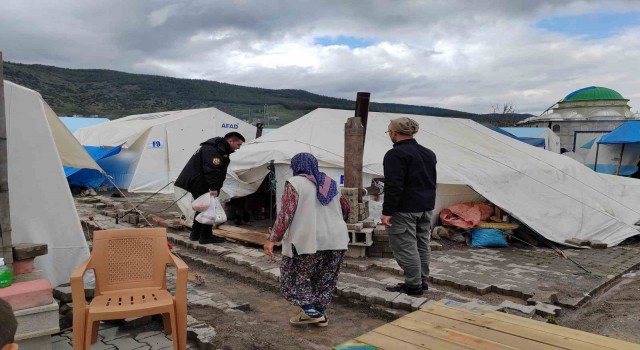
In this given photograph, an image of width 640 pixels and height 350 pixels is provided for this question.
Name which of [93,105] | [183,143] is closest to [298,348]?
[183,143]

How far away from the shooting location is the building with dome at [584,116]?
24.3 m

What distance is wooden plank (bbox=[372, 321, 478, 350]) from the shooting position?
2.10 m

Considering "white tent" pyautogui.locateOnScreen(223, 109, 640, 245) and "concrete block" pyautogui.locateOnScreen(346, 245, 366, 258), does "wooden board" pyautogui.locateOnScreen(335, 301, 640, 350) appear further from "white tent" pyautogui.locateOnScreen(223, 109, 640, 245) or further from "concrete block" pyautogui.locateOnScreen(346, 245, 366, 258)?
"white tent" pyautogui.locateOnScreen(223, 109, 640, 245)

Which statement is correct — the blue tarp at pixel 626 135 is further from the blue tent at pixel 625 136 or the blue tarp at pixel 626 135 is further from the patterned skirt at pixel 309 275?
the patterned skirt at pixel 309 275

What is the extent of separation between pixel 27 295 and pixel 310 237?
1922 mm

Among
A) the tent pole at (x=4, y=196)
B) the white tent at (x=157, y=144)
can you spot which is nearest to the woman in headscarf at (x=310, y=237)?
the tent pole at (x=4, y=196)

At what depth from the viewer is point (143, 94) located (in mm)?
48250

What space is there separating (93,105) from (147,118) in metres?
28.6

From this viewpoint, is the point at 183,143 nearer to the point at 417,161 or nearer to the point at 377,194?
the point at 377,194

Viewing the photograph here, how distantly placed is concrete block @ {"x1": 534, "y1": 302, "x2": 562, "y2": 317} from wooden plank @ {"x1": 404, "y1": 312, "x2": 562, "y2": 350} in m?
2.24

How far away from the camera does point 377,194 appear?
24.7 ft

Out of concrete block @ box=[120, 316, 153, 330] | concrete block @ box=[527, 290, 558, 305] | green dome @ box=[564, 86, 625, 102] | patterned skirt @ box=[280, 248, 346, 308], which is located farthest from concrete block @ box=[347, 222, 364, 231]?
green dome @ box=[564, 86, 625, 102]

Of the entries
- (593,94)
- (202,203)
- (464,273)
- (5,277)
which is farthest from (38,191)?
(593,94)

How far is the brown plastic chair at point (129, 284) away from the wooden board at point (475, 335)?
146cm
